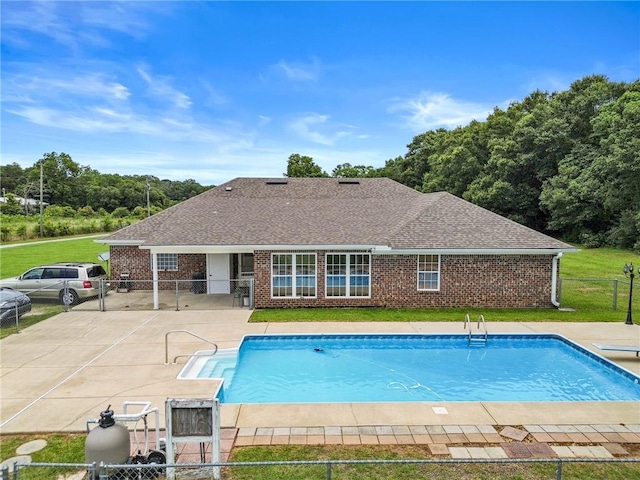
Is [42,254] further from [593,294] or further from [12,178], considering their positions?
[12,178]

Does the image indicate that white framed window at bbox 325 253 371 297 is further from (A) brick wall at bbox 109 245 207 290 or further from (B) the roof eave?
(A) brick wall at bbox 109 245 207 290

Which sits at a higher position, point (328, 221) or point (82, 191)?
point (82, 191)

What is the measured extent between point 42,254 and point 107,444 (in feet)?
106

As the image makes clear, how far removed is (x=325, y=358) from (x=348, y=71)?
2246cm

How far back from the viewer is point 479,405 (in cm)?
859

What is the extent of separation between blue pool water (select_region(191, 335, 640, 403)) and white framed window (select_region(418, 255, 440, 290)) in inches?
155

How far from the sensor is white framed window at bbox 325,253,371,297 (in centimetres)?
1741

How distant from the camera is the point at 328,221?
19594 mm

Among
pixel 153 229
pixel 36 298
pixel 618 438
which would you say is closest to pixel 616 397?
pixel 618 438

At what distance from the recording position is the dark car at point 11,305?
14.0 metres

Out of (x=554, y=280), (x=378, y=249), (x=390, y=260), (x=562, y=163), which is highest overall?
(x=562, y=163)

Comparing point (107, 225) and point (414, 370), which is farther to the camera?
point (107, 225)

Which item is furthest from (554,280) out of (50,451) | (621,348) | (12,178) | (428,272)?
(12,178)

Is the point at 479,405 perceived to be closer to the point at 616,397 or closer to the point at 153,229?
the point at 616,397
